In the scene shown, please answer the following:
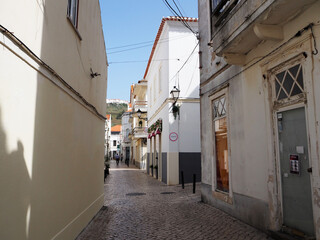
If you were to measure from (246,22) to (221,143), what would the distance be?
3.84m

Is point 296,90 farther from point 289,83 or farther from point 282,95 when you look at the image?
point 282,95

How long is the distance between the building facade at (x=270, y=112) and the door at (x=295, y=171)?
2 centimetres

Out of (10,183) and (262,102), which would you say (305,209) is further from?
(10,183)

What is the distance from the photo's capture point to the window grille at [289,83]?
4781 millimetres

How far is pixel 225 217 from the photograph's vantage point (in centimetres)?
Result: 696

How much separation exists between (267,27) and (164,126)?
10506mm

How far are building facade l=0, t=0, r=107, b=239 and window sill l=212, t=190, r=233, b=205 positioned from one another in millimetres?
3690

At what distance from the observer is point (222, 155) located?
7957 millimetres

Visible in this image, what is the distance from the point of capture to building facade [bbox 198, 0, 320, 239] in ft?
14.7

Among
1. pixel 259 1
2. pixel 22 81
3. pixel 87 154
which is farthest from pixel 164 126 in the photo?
pixel 22 81

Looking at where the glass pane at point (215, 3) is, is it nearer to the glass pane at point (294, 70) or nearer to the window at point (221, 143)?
the window at point (221, 143)

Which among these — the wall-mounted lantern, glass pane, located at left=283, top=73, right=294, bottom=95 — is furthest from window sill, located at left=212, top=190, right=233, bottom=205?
the wall-mounted lantern

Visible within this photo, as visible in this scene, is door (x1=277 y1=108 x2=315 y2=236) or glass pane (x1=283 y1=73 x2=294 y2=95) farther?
glass pane (x1=283 y1=73 x2=294 y2=95)

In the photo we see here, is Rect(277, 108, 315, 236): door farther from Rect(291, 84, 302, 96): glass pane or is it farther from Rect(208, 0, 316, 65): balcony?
Rect(208, 0, 316, 65): balcony
